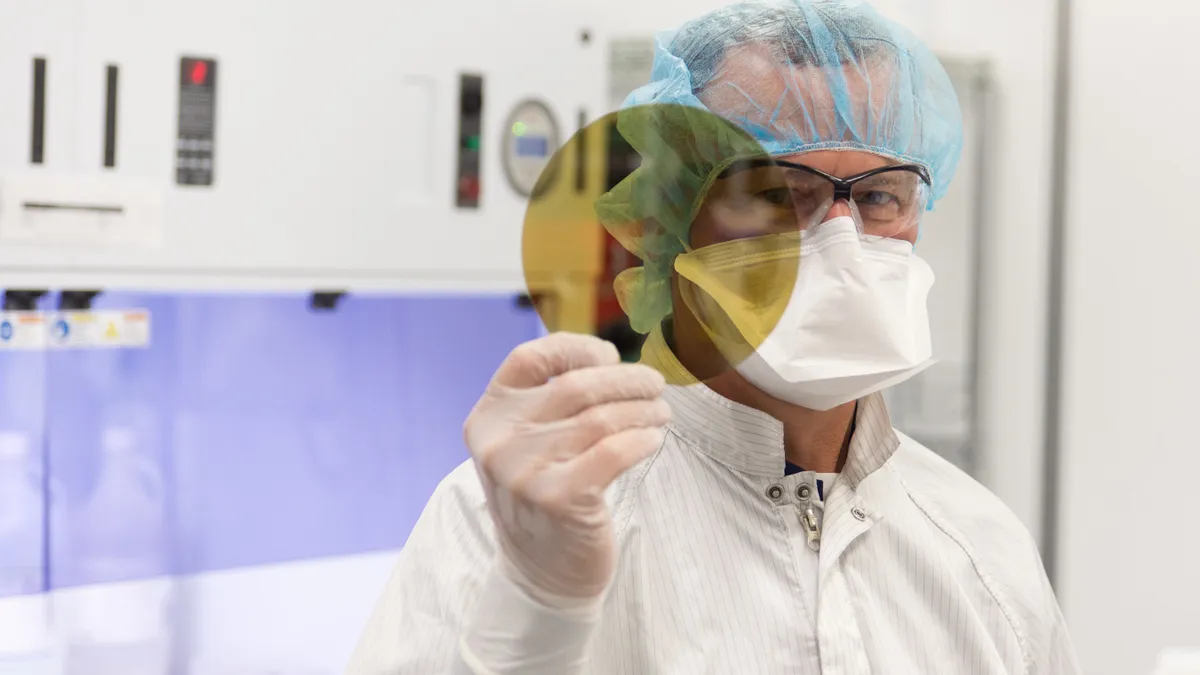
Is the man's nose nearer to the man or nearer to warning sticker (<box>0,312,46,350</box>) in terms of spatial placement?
the man

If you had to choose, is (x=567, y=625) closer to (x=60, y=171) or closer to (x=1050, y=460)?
(x=60, y=171)

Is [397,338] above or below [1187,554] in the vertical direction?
above

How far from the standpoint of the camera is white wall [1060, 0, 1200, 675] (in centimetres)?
271

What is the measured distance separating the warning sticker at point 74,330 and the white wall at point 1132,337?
7.65ft

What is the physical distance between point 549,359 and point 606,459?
9cm

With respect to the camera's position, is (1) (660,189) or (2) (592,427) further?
(1) (660,189)

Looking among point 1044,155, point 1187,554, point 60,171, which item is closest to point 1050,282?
point 1044,155

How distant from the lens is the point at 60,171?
180 cm

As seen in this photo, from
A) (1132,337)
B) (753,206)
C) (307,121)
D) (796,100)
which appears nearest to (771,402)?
(753,206)

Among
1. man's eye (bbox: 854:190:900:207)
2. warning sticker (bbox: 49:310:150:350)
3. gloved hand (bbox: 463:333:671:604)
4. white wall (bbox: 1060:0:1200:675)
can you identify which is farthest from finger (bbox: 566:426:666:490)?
white wall (bbox: 1060:0:1200:675)

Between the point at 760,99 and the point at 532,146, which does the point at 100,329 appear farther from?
the point at 760,99

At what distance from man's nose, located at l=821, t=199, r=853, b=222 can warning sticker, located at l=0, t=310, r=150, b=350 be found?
132 centimetres

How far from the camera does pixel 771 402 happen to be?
1.07 meters

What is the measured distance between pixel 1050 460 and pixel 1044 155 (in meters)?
0.84
